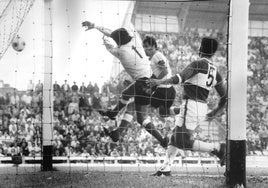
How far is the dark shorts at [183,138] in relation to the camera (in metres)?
10.2

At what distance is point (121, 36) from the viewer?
10445mm

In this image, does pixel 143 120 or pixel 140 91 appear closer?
pixel 140 91

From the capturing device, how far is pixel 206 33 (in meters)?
11.1

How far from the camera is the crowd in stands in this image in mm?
10633

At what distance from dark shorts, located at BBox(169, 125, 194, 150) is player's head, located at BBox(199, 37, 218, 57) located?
181 centimetres

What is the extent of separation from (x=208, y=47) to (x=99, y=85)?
274 cm

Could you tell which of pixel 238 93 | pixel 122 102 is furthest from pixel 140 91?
pixel 238 93

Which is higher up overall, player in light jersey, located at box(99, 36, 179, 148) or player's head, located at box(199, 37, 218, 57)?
player's head, located at box(199, 37, 218, 57)

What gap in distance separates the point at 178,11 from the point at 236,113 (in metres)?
3.96

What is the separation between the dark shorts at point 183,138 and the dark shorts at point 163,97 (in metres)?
0.67

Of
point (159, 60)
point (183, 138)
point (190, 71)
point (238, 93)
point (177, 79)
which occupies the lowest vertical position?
point (183, 138)

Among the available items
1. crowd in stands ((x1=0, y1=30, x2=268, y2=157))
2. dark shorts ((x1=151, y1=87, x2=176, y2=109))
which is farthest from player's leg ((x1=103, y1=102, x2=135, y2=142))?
dark shorts ((x1=151, y1=87, x2=176, y2=109))

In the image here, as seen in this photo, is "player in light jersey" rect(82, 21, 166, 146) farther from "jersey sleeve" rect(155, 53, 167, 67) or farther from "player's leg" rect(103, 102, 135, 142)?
"jersey sleeve" rect(155, 53, 167, 67)

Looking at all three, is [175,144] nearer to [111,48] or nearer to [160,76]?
[160,76]
